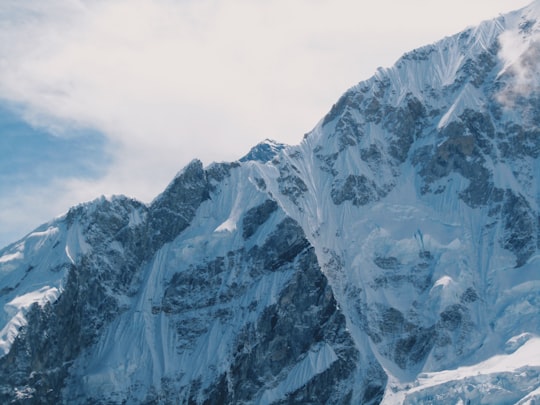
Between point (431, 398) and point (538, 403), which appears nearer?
point (538, 403)

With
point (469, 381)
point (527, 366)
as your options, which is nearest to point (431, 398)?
point (469, 381)

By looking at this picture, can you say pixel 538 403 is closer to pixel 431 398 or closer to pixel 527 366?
pixel 527 366

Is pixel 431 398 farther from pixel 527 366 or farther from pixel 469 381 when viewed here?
pixel 527 366

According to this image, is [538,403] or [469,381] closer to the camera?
[538,403]

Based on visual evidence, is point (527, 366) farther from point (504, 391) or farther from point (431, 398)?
point (431, 398)

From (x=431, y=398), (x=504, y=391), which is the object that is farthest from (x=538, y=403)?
(x=431, y=398)
